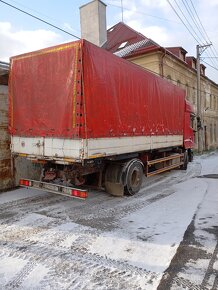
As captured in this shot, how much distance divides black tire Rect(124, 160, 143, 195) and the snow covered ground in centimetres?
26

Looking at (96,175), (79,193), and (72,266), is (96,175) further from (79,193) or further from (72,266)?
(72,266)

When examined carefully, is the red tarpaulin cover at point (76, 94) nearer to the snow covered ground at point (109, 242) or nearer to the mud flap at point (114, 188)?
the mud flap at point (114, 188)

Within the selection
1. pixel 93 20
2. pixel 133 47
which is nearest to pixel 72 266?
pixel 93 20

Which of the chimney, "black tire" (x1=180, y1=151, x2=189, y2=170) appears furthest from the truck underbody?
the chimney

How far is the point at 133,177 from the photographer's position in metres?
8.16

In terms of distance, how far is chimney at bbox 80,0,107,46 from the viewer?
2302 centimetres

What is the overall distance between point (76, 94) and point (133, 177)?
3277 millimetres

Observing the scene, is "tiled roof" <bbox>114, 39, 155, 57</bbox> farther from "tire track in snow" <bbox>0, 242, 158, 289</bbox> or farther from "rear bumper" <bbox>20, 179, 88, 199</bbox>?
"tire track in snow" <bbox>0, 242, 158, 289</bbox>

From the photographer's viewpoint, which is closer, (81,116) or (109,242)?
(109,242)

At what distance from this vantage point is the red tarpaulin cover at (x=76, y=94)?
5.94m

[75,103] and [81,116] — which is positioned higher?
[75,103]

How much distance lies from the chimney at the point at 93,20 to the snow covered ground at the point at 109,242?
63.2 ft

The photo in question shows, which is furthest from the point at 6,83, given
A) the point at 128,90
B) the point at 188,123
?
the point at 188,123

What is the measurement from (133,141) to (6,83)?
4.03 m
